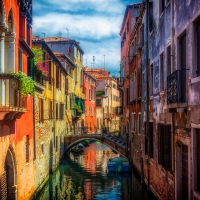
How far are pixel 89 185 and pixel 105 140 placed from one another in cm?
815

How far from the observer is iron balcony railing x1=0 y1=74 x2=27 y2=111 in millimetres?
9458

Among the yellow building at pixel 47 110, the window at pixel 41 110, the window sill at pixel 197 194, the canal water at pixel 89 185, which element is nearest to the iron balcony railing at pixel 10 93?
the window sill at pixel 197 194

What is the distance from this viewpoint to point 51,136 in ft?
73.3

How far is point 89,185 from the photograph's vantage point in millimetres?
19297

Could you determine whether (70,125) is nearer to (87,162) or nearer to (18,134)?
(87,162)

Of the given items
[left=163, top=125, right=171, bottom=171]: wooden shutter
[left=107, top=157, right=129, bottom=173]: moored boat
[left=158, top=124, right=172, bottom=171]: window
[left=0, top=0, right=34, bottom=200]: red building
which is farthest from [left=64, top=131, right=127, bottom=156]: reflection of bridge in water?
[left=163, top=125, right=171, bottom=171]: wooden shutter

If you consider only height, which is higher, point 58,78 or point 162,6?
point 162,6

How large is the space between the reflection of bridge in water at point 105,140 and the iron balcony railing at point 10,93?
15579mm

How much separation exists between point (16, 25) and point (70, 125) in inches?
883

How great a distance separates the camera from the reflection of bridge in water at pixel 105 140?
2556 cm

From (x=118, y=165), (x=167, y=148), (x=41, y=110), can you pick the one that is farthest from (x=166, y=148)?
(x=118, y=165)

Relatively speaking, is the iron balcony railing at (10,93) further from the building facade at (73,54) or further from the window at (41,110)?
→ the building facade at (73,54)

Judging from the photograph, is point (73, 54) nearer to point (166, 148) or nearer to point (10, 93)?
point (10, 93)

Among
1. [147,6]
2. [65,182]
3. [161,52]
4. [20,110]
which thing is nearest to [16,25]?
[20,110]
